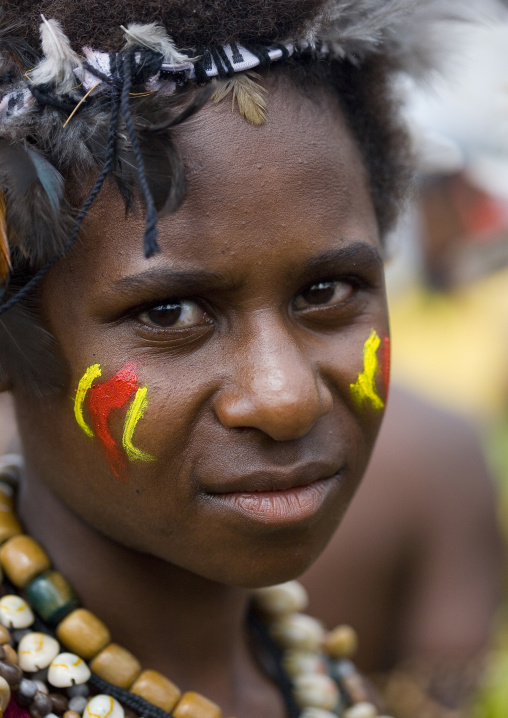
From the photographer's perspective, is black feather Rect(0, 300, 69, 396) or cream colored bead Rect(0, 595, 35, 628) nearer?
black feather Rect(0, 300, 69, 396)

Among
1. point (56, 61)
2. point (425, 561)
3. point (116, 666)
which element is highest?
point (56, 61)

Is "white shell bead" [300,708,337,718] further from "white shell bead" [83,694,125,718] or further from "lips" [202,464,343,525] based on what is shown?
"lips" [202,464,343,525]

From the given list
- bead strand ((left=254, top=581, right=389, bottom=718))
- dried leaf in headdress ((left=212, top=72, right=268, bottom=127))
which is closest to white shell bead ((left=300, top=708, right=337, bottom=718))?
bead strand ((left=254, top=581, right=389, bottom=718))

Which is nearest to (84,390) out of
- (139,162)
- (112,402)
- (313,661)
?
(112,402)

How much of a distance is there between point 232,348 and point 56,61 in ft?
2.24

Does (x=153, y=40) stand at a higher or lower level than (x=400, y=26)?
higher

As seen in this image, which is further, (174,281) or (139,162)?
(174,281)

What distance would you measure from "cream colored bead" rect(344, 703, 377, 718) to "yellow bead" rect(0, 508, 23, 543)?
1050 mm

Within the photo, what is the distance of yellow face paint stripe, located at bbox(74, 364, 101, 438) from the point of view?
1.94m

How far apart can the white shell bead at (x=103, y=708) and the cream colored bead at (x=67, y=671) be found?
0.19 ft

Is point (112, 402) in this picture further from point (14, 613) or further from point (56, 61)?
point (56, 61)

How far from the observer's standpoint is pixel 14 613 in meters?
2.08

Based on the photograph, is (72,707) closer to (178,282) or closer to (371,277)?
(178,282)

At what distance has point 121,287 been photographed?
1896 mm
